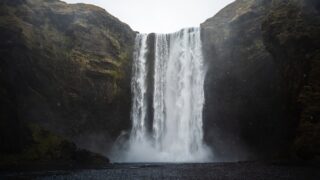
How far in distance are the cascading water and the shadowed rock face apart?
2062 millimetres

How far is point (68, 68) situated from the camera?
70.8 metres

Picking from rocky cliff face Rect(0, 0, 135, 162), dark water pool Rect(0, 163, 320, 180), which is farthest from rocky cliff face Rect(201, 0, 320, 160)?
rocky cliff face Rect(0, 0, 135, 162)

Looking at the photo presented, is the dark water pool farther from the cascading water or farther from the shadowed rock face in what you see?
the cascading water

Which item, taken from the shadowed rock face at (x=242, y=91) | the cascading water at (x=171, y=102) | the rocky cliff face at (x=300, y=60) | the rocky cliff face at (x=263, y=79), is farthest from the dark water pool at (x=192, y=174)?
the cascading water at (x=171, y=102)

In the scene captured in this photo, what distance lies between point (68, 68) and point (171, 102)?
18648 mm

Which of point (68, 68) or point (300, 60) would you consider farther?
point (68, 68)

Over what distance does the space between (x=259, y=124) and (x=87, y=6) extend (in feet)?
133

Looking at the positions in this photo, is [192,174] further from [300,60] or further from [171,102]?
[171,102]

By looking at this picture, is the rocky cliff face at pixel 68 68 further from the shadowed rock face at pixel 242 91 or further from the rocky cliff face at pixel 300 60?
the rocky cliff face at pixel 300 60

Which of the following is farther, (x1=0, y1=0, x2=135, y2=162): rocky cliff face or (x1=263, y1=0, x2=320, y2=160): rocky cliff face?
(x1=0, y1=0, x2=135, y2=162): rocky cliff face

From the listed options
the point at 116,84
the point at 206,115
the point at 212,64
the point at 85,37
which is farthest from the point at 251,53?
the point at 85,37

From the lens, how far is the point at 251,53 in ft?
221

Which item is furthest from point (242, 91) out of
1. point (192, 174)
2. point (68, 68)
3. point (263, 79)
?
point (192, 174)

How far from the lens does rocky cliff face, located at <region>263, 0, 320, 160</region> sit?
166 ft
